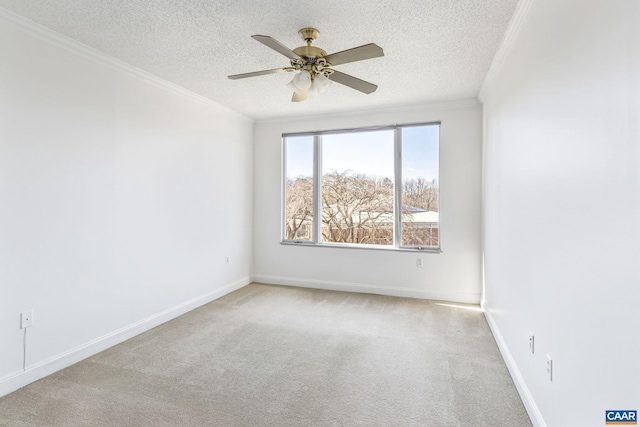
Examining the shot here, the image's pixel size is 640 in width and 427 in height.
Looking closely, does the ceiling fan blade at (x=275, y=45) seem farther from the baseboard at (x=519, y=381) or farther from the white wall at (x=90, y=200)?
the baseboard at (x=519, y=381)

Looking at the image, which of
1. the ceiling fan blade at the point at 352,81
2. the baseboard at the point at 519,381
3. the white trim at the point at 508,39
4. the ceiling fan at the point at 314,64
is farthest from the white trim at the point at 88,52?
the baseboard at the point at 519,381

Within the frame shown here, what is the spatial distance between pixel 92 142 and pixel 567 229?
11.1 feet

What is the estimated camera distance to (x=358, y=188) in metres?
4.73

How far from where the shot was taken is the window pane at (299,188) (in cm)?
496

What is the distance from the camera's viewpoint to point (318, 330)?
3256mm

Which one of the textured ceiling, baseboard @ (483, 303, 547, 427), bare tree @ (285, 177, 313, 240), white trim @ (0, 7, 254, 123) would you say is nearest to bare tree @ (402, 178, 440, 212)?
the textured ceiling

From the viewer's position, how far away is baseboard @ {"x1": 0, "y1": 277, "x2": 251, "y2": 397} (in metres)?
2.22

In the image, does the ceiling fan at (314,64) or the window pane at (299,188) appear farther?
the window pane at (299,188)

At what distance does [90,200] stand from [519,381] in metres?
3.57

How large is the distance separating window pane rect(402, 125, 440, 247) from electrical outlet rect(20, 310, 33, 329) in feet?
12.9

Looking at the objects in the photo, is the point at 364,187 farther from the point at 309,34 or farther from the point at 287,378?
the point at 287,378

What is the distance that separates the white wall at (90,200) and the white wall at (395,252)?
109 centimetres

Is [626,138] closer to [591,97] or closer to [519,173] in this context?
[591,97]

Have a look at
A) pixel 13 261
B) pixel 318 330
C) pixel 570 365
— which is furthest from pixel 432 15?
pixel 13 261
